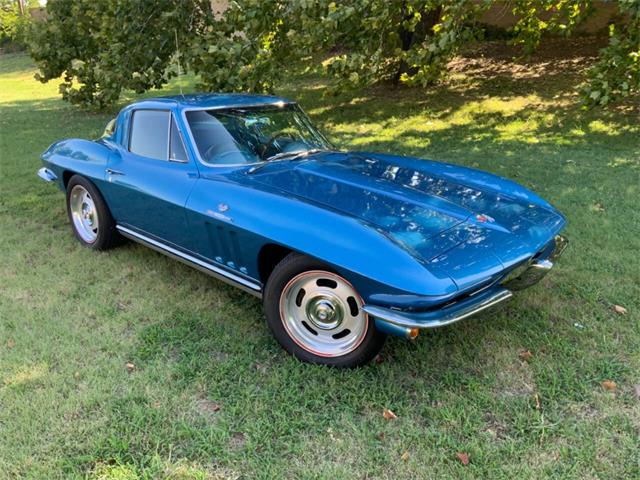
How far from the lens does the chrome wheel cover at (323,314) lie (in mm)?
2777

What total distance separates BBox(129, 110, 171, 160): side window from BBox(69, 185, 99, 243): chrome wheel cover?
0.84 metres

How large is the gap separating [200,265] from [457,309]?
5.79 ft

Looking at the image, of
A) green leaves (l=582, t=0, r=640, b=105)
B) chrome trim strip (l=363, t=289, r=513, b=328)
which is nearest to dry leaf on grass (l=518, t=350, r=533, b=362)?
chrome trim strip (l=363, t=289, r=513, b=328)

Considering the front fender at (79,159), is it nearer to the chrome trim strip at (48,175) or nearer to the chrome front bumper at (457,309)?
the chrome trim strip at (48,175)

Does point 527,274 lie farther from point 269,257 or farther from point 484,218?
point 269,257

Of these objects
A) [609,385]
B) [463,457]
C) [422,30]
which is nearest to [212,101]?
[463,457]

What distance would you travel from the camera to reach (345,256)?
8.43 feet

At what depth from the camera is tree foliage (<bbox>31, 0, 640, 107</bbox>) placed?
6.57 metres

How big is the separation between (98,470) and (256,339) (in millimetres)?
1174

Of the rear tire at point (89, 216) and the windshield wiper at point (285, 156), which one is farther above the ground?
the windshield wiper at point (285, 156)

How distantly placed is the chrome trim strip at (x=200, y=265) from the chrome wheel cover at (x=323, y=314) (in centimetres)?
29

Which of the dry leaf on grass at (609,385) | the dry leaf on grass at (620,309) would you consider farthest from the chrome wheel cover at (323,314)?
the dry leaf on grass at (620,309)

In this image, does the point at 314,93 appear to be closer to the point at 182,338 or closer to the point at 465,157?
the point at 465,157

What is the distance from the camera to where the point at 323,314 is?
2859mm
